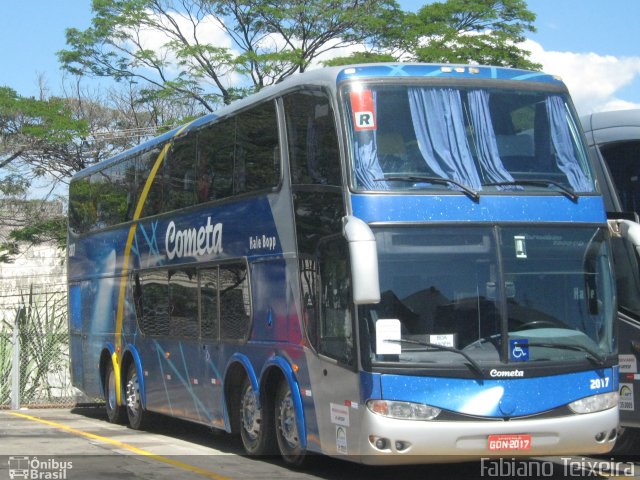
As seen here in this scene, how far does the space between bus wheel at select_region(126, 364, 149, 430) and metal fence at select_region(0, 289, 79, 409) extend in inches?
193

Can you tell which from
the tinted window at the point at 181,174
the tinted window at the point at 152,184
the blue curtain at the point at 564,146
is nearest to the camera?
the blue curtain at the point at 564,146

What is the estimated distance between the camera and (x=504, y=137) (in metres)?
10.5

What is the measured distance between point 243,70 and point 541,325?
23609mm

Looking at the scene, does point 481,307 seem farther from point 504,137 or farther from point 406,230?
point 504,137

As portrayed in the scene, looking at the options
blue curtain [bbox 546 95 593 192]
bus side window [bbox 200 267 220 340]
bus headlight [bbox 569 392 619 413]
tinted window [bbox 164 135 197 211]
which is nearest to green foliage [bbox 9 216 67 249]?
tinted window [bbox 164 135 197 211]

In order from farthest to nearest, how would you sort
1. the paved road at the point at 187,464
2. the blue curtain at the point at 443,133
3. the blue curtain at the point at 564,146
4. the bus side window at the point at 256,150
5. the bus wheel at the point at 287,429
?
1. the bus side window at the point at 256,150
2. the bus wheel at the point at 287,429
3. the paved road at the point at 187,464
4. the blue curtain at the point at 564,146
5. the blue curtain at the point at 443,133

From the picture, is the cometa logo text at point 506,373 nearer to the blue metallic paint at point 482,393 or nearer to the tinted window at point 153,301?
the blue metallic paint at point 482,393

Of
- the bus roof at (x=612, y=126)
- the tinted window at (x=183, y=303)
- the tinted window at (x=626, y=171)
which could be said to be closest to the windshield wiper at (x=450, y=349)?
the tinted window at (x=626, y=171)

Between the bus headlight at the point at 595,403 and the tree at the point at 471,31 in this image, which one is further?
the tree at the point at 471,31

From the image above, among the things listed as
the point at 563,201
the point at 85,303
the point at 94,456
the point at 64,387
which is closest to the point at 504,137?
the point at 563,201

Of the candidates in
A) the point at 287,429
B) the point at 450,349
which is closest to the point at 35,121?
the point at 287,429

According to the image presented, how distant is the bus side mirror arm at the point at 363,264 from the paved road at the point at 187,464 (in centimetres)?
273

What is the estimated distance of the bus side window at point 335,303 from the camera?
989 centimetres

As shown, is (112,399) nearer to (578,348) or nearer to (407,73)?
(407,73)
